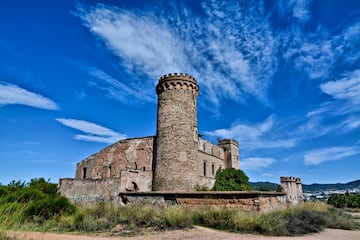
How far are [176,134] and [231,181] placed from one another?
7.12 m

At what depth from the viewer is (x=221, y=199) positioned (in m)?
12.0

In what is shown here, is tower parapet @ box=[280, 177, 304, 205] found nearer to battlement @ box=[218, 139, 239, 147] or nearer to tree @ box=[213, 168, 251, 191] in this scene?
tree @ box=[213, 168, 251, 191]

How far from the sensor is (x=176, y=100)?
72.4ft

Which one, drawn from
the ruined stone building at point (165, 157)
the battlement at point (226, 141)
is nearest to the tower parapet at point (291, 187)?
the battlement at point (226, 141)

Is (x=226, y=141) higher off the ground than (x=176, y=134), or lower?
higher

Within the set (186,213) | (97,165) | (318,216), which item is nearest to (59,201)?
(186,213)

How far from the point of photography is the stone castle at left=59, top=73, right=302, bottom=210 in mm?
19750

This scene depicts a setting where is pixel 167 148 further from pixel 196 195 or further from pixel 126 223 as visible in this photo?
pixel 126 223

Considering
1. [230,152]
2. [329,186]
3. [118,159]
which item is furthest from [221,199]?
[329,186]

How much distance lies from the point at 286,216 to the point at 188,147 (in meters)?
11.5

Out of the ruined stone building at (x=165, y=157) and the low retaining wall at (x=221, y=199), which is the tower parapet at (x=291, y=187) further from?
the low retaining wall at (x=221, y=199)

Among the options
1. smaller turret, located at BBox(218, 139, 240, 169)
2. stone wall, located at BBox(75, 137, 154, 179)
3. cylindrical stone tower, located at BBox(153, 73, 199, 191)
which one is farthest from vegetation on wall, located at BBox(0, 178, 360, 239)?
smaller turret, located at BBox(218, 139, 240, 169)

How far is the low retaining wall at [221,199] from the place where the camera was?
1136 centimetres

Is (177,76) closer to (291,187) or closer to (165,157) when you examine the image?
(165,157)
